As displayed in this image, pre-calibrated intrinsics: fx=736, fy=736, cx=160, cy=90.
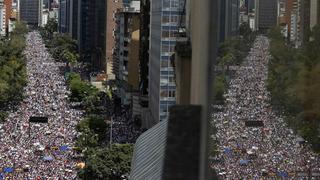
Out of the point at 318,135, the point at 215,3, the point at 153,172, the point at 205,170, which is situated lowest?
the point at 153,172

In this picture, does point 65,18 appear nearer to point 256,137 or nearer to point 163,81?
point 163,81

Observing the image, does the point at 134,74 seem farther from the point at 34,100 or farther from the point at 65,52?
the point at 65,52

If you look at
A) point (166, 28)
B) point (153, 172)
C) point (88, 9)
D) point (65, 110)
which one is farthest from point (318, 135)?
point (88, 9)

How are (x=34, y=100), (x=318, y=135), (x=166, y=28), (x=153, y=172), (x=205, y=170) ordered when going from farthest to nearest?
(x=34, y=100), (x=166, y=28), (x=153, y=172), (x=205, y=170), (x=318, y=135)

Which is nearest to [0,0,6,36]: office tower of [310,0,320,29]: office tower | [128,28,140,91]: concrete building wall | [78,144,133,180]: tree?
[128,28,140,91]: concrete building wall

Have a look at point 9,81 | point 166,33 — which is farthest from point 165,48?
point 9,81

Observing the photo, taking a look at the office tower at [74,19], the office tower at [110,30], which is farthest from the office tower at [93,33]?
the office tower at [74,19]

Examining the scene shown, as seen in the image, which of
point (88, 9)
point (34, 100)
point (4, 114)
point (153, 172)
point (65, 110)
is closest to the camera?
point (153, 172)

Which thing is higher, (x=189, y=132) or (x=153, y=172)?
(x=189, y=132)

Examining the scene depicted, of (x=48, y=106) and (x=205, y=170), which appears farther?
(x=48, y=106)

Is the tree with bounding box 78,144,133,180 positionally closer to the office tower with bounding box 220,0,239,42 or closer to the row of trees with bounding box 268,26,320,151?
the office tower with bounding box 220,0,239,42
